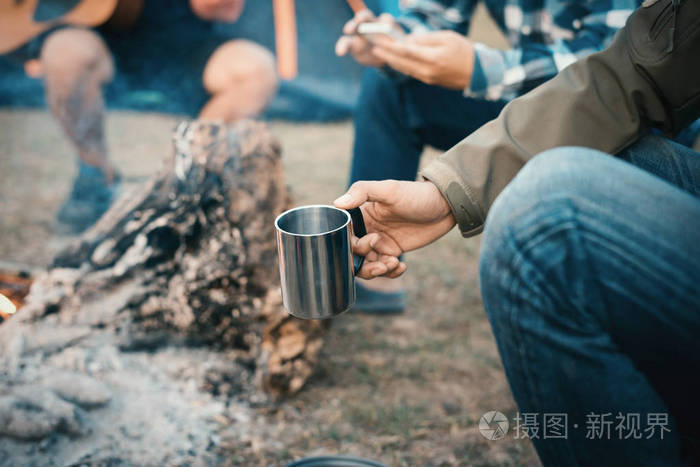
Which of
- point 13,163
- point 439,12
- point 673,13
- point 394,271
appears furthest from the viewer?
point 13,163

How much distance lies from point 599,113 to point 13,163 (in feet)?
13.0

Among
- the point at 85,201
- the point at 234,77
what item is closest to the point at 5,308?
the point at 85,201

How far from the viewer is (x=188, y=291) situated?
1666 millimetres

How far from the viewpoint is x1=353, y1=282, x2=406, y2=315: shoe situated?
2217mm

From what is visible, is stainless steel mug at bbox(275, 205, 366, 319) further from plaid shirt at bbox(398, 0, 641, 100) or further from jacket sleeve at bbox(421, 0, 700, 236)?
plaid shirt at bbox(398, 0, 641, 100)

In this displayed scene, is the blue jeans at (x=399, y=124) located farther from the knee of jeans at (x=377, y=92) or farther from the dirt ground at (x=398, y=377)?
the dirt ground at (x=398, y=377)

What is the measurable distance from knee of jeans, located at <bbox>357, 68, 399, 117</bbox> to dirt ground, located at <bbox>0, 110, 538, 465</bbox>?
701 mm

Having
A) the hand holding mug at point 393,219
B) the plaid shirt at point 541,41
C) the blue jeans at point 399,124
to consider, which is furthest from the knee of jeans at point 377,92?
the hand holding mug at point 393,219

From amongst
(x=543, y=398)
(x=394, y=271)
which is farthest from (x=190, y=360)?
(x=543, y=398)

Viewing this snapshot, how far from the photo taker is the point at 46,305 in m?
1.65

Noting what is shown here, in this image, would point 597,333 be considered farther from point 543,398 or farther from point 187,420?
point 187,420

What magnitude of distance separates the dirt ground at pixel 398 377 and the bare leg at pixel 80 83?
18.4 inches

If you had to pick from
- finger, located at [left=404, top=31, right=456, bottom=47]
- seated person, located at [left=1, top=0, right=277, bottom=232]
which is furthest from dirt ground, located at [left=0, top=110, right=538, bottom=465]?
finger, located at [left=404, top=31, right=456, bottom=47]

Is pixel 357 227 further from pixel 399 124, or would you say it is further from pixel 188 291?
pixel 399 124
